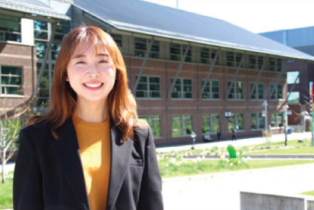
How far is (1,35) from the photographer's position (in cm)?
2772

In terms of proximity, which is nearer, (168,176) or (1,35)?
(168,176)

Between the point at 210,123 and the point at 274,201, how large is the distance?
1489 inches

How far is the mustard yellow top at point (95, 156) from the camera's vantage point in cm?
239

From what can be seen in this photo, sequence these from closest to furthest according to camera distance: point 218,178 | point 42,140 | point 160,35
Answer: point 42,140
point 218,178
point 160,35

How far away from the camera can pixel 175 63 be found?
40.9 m

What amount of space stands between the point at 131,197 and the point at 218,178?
12.3 meters

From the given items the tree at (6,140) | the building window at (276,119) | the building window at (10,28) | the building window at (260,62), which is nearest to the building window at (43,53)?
the building window at (10,28)

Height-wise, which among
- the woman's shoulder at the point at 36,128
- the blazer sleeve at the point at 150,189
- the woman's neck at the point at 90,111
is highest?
the woman's neck at the point at 90,111

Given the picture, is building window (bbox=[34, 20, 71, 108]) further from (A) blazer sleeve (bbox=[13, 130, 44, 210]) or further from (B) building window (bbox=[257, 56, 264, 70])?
(A) blazer sleeve (bbox=[13, 130, 44, 210])

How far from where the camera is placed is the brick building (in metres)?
29.7

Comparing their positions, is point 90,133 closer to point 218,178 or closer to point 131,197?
point 131,197

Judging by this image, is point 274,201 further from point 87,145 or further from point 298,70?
point 298,70

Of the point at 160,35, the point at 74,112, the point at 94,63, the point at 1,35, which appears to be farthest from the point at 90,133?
the point at 160,35

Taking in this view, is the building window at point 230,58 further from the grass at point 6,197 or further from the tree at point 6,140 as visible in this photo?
the grass at point 6,197
